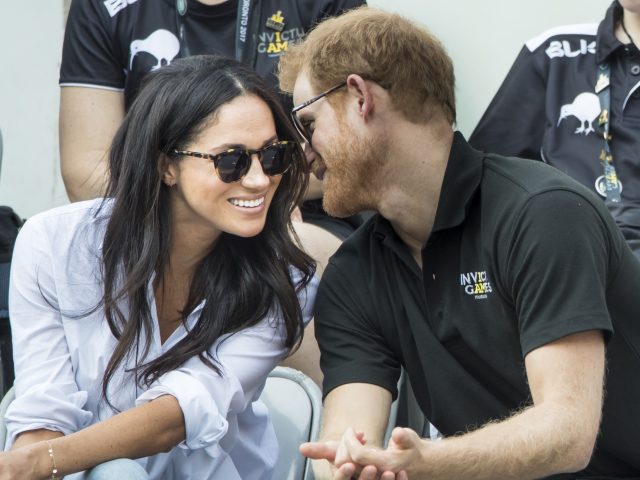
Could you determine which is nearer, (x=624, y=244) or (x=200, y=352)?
(x=624, y=244)

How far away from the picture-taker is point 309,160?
285 centimetres

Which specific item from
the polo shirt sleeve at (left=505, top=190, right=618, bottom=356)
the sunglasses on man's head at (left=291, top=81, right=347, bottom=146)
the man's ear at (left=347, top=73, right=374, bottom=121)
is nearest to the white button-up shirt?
the sunglasses on man's head at (left=291, top=81, right=347, bottom=146)

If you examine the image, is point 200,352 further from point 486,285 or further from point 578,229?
point 578,229

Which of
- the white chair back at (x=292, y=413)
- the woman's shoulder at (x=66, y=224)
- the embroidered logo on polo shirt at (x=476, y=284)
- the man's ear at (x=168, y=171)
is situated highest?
the man's ear at (x=168, y=171)

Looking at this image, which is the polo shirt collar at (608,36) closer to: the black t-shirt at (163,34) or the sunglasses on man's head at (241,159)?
the black t-shirt at (163,34)

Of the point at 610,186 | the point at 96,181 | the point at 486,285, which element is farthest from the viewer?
the point at 96,181

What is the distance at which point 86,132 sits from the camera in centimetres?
383

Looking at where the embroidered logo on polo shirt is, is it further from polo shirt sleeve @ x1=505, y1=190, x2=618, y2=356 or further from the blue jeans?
the blue jeans

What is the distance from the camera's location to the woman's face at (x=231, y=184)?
9.03ft

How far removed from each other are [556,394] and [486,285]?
33 cm

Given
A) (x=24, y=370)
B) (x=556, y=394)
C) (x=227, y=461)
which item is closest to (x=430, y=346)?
(x=556, y=394)

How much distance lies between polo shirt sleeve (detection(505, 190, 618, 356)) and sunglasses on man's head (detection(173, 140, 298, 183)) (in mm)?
634

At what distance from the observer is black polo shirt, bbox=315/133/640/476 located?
2389mm

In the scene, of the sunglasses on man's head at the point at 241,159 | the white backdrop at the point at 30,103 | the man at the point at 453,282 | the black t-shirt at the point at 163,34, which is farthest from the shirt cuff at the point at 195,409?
the white backdrop at the point at 30,103
